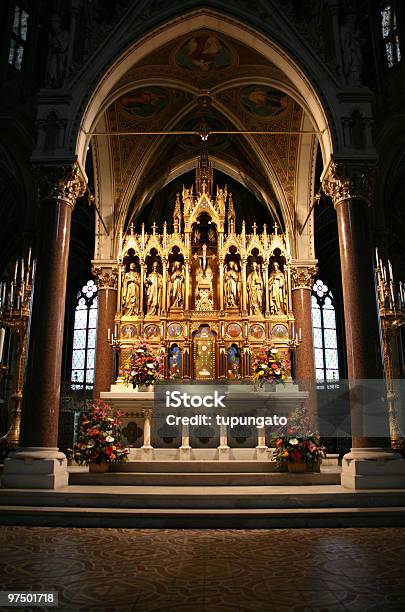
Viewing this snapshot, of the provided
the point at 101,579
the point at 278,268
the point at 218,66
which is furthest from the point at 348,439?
the point at 101,579

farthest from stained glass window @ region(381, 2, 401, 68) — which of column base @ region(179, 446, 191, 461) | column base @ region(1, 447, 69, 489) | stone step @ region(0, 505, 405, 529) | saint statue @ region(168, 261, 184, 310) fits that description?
column base @ region(1, 447, 69, 489)

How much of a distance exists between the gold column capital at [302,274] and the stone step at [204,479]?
7.30 meters

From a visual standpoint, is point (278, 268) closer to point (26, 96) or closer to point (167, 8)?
point (167, 8)

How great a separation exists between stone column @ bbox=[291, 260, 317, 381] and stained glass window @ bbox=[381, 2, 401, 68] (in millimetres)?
6907

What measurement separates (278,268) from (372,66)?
723cm

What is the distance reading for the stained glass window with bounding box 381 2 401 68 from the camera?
1609 centimetres

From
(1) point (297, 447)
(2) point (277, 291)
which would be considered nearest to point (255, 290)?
(2) point (277, 291)

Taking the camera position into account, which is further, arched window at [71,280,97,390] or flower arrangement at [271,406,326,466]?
arched window at [71,280,97,390]

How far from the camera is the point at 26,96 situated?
15.7 metres

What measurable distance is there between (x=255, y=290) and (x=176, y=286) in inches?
90.1

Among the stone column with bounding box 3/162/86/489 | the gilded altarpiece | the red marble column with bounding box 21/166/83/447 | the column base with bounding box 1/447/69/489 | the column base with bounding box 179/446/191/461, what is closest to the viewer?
the column base with bounding box 1/447/69/489

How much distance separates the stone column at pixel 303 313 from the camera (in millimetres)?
15203

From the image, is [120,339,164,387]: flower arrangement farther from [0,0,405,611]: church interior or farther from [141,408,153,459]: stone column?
[141,408,153,459]: stone column

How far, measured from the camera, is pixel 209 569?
181 inches
